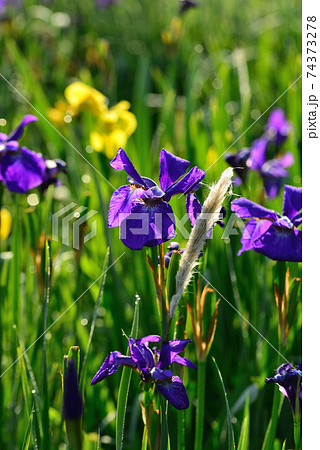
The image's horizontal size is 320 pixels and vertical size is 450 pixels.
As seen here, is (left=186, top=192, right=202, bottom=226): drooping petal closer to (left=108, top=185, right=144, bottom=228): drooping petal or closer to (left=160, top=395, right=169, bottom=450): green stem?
(left=108, top=185, right=144, bottom=228): drooping petal

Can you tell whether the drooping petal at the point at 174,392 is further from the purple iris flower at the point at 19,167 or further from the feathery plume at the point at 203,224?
the purple iris flower at the point at 19,167

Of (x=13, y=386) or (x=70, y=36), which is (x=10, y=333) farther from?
(x=70, y=36)

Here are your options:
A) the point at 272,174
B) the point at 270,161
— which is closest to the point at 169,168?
the point at 272,174

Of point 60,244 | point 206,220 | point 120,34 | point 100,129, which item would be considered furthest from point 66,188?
point 120,34

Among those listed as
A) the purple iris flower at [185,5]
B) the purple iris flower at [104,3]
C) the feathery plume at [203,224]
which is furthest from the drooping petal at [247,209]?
the purple iris flower at [104,3]

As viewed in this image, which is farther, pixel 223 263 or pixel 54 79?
pixel 54 79

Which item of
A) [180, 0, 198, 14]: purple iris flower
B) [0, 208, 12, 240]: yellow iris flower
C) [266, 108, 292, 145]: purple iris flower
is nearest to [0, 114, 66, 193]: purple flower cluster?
[0, 208, 12, 240]: yellow iris flower
